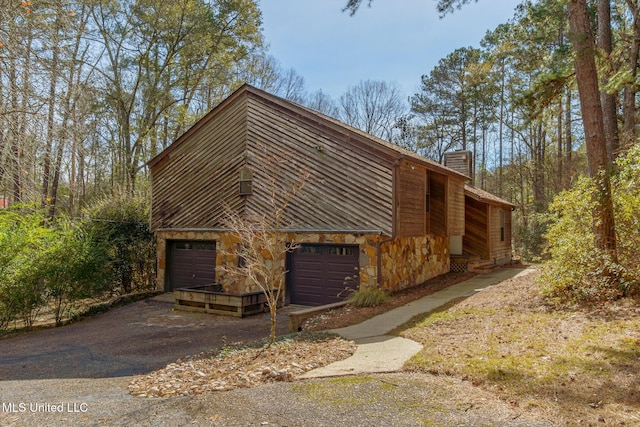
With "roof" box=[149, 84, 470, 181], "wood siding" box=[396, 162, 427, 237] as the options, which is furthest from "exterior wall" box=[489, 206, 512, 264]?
"wood siding" box=[396, 162, 427, 237]

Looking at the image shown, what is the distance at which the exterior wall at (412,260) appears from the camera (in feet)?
39.7

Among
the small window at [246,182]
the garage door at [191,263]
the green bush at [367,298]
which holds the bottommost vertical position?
the green bush at [367,298]

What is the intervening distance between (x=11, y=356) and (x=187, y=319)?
3775 millimetres

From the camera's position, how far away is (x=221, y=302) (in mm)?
11305

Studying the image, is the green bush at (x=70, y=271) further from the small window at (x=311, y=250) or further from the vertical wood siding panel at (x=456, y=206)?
the vertical wood siding panel at (x=456, y=206)

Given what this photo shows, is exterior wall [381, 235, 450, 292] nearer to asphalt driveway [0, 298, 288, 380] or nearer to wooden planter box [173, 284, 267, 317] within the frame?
asphalt driveway [0, 298, 288, 380]

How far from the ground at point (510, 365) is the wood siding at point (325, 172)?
13.5 ft

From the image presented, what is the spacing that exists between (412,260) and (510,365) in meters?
8.56

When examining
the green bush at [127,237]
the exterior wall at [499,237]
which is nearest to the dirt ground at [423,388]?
the green bush at [127,237]

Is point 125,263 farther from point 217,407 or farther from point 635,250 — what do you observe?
point 635,250

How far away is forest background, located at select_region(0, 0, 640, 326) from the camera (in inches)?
273

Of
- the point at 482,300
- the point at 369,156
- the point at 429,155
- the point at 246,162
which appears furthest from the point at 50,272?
the point at 429,155

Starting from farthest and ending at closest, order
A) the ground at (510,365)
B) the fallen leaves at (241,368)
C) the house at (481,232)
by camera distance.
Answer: the house at (481,232)
the fallen leaves at (241,368)
the ground at (510,365)

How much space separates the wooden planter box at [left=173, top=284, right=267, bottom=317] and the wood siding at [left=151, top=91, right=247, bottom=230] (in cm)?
279
